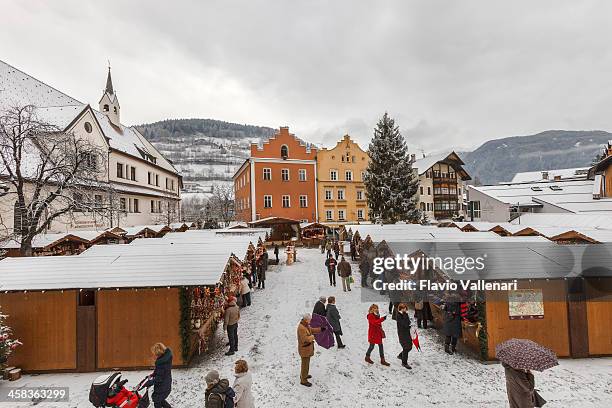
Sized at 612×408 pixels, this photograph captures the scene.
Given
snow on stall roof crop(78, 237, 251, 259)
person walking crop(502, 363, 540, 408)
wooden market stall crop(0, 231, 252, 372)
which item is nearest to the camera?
person walking crop(502, 363, 540, 408)

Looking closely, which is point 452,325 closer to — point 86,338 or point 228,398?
point 228,398

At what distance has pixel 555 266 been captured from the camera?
986 centimetres

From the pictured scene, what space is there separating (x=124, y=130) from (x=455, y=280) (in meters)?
49.2

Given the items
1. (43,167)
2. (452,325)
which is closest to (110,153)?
(43,167)

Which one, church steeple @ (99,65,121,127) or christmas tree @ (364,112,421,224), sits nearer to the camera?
christmas tree @ (364,112,421,224)

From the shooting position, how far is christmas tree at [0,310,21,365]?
8.35 metres

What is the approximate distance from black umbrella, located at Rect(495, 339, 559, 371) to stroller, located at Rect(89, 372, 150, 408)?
716 cm

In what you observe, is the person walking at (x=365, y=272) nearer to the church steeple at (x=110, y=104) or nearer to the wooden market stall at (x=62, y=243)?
the wooden market stall at (x=62, y=243)

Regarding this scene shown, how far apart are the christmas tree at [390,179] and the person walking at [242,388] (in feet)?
105

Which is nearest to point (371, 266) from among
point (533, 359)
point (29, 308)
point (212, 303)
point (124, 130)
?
point (212, 303)

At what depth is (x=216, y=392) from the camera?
221 inches

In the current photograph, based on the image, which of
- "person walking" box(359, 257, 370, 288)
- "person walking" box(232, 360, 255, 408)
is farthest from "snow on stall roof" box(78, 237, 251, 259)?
"person walking" box(359, 257, 370, 288)

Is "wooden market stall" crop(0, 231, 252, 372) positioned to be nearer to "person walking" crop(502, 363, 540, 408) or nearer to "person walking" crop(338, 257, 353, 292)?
"person walking" crop(502, 363, 540, 408)

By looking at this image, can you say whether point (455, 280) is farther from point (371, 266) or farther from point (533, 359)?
point (371, 266)
